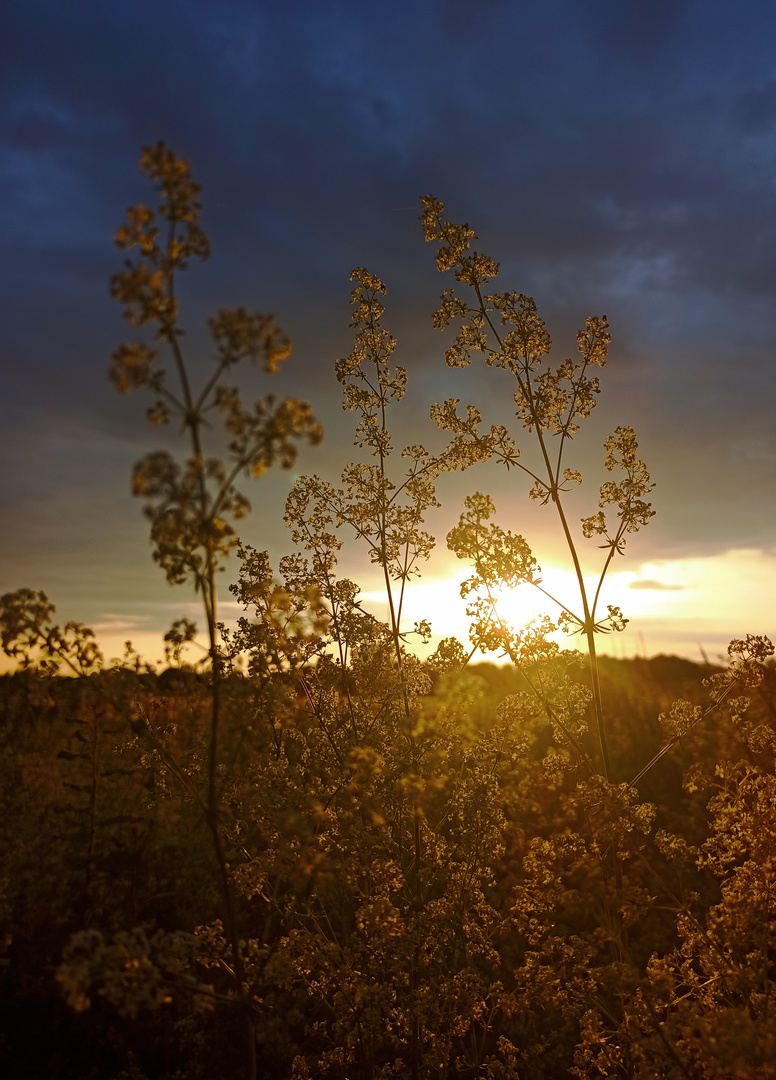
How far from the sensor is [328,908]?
37.0 feet

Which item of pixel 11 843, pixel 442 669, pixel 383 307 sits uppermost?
pixel 383 307

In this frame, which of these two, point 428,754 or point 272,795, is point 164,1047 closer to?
point 272,795

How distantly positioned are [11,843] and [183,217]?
13.3 m

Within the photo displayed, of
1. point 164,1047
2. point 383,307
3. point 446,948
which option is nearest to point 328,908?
point 164,1047

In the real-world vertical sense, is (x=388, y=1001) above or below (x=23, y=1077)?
above

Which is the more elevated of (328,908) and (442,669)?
(442,669)

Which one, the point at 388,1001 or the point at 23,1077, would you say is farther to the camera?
the point at 23,1077

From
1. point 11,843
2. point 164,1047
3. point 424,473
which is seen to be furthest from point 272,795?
point 11,843

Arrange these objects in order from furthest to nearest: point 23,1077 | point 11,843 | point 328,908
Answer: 1. point 11,843
2. point 328,908
3. point 23,1077

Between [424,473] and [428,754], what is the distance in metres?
2.88

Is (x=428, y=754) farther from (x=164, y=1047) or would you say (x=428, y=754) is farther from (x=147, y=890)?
(x=147, y=890)

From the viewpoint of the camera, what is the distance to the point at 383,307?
7355mm

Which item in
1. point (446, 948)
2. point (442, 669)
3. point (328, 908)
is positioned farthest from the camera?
point (328, 908)

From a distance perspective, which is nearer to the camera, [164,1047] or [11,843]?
[164,1047]
